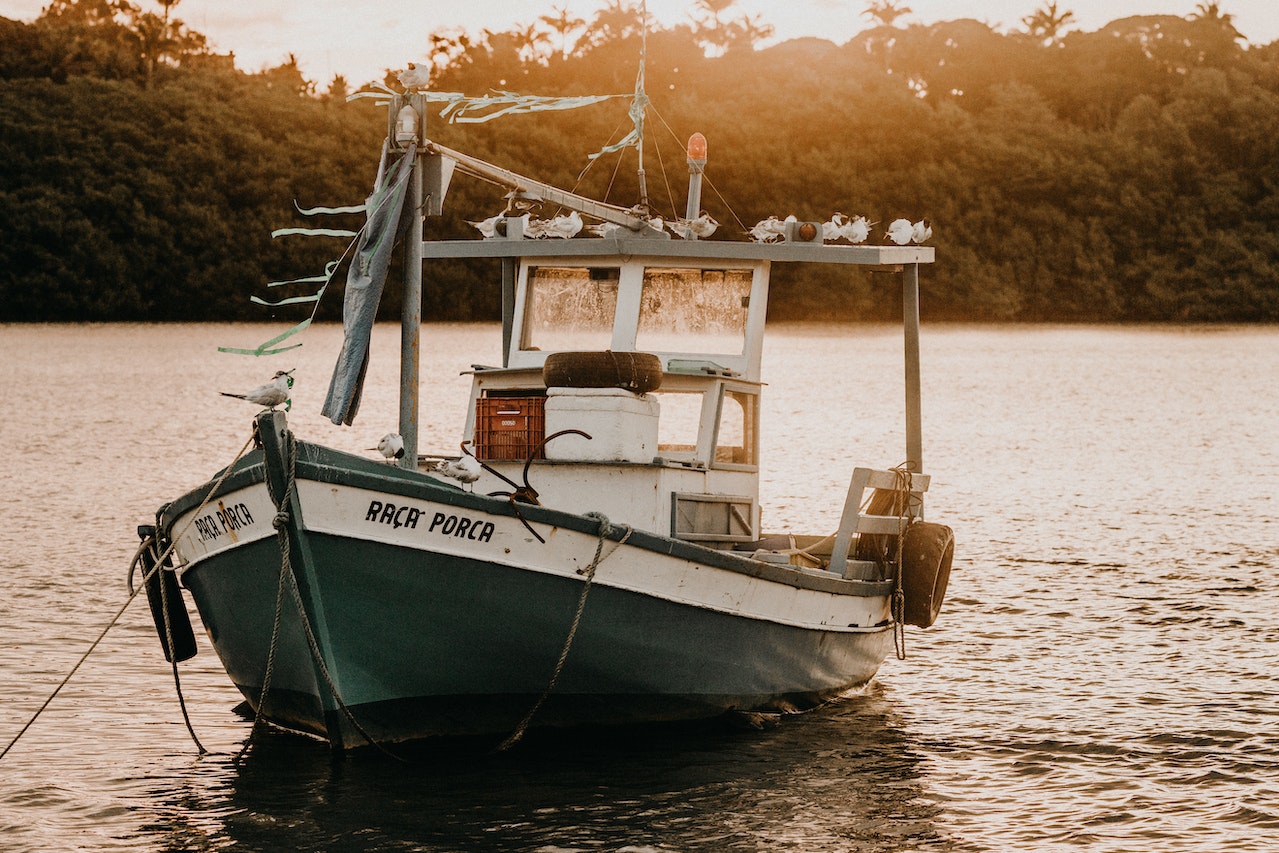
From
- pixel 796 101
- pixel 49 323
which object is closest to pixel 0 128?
pixel 49 323

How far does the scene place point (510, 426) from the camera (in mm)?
12617

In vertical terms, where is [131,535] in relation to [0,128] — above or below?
below

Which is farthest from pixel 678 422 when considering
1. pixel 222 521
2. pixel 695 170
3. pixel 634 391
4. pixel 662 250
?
pixel 222 521

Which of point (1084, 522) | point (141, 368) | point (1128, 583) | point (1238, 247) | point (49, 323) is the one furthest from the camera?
point (1238, 247)

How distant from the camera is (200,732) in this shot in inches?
514

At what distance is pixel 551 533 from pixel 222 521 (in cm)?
218

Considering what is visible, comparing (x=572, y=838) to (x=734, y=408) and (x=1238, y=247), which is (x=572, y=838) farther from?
(x=1238, y=247)

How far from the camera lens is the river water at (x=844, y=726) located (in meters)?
10.9

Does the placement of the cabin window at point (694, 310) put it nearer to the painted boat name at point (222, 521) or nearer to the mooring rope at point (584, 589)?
the mooring rope at point (584, 589)

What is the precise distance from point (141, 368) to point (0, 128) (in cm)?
3395

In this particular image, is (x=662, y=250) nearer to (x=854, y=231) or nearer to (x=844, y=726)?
(x=854, y=231)

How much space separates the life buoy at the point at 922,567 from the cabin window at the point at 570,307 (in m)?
3.09

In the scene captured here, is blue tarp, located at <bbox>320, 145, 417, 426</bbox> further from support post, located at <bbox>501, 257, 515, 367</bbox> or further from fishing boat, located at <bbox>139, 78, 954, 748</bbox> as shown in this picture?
support post, located at <bbox>501, 257, 515, 367</bbox>

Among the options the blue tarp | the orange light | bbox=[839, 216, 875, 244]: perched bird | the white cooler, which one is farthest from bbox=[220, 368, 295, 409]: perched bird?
the orange light
